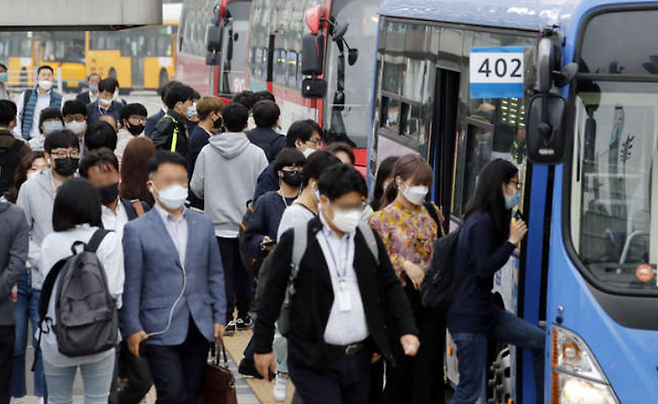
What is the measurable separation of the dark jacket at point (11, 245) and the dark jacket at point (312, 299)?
5.25 feet

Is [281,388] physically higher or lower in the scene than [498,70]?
lower

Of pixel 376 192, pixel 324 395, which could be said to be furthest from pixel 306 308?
pixel 376 192

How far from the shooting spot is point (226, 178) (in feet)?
33.9

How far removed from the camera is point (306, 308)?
5887 mm

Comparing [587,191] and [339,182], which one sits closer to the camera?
[339,182]

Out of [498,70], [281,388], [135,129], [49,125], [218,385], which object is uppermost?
[498,70]

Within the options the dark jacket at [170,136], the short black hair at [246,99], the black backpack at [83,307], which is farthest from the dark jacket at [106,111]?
the black backpack at [83,307]

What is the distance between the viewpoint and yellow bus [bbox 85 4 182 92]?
51312 mm

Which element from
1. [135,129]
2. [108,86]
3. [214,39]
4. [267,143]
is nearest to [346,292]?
[267,143]

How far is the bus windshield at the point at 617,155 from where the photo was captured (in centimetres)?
622

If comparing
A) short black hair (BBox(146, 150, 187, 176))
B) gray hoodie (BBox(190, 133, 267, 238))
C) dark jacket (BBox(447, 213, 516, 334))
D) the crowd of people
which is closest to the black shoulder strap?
the crowd of people

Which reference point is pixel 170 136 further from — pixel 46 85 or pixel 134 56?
pixel 134 56

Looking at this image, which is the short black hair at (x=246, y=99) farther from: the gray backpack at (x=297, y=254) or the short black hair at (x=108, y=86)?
the gray backpack at (x=297, y=254)

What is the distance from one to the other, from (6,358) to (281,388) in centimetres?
209
